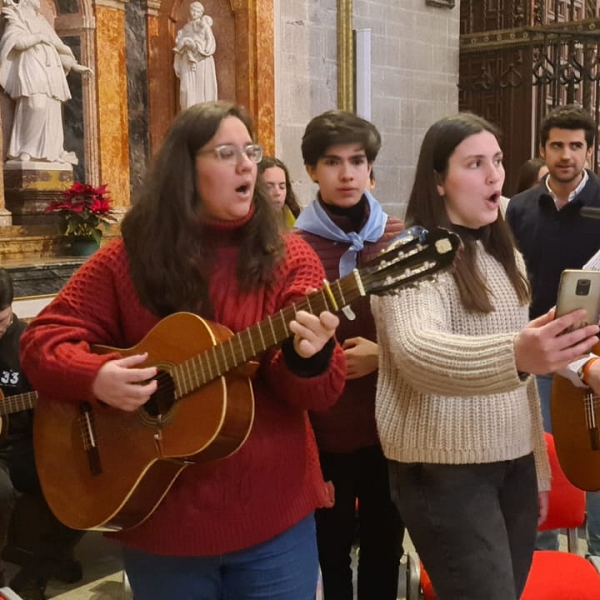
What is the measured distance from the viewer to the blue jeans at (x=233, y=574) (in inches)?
69.4

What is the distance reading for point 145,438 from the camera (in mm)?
1825

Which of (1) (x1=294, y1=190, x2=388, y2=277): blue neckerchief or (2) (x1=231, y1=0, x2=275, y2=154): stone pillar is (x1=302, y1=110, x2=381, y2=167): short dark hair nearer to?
(1) (x1=294, y1=190, x2=388, y2=277): blue neckerchief

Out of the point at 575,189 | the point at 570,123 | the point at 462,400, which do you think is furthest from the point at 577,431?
the point at 570,123

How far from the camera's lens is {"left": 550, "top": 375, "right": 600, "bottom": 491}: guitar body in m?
2.49

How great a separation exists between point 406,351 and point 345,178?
91cm

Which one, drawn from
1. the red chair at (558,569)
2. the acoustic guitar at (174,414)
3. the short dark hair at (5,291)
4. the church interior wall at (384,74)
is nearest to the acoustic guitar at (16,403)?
the short dark hair at (5,291)

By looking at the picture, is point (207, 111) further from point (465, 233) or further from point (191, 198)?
point (465, 233)

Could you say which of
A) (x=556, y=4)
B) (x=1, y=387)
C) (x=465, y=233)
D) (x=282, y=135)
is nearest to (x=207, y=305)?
(x=465, y=233)

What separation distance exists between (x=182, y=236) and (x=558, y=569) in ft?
4.81

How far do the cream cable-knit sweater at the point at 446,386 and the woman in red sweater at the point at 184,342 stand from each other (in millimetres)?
159

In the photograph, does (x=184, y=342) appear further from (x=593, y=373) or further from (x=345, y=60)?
(x=345, y=60)

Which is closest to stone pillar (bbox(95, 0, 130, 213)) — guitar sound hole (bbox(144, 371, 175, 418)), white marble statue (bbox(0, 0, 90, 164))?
white marble statue (bbox(0, 0, 90, 164))

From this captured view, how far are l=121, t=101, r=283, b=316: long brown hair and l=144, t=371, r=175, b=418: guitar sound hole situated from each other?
0.14 metres

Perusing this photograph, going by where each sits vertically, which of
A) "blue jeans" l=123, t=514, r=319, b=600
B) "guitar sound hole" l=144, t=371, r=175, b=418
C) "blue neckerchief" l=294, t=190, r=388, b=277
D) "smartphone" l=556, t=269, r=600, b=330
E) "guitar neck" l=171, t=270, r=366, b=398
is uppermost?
"blue neckerchief" l=294, t=190, r=388, b=277
